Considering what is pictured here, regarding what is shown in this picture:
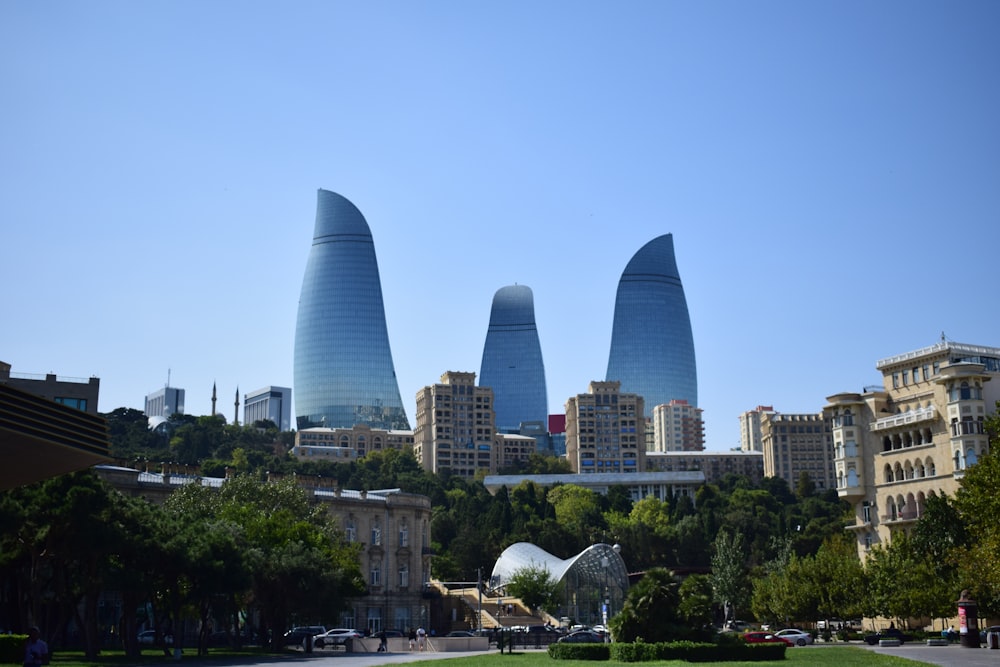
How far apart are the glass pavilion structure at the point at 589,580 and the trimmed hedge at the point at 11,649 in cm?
7189

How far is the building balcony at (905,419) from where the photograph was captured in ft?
292

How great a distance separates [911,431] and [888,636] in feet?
78.3

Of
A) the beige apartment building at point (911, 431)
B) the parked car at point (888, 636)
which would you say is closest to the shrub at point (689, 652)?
the parked car at point (888, 636)

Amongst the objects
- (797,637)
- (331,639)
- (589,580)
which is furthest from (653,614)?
(589,580)

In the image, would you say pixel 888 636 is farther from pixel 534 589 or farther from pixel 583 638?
pixel 534 589

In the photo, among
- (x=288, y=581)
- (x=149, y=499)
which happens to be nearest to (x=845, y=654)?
(x=288, y=581)

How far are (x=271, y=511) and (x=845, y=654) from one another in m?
52.0

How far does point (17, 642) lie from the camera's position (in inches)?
1806

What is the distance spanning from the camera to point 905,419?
91438 millimetres

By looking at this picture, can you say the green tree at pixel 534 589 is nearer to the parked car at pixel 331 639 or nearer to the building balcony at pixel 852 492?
the building balcony at pixel 852 492

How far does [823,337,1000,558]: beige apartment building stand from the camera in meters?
85.6

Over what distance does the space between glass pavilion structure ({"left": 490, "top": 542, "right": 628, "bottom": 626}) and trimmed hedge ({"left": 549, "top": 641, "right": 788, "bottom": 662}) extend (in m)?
60.3

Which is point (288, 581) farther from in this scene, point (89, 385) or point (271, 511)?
point (89, 385)

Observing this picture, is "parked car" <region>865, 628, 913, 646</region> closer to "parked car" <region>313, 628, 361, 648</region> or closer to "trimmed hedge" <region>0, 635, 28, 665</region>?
"parked car" <region>313, 628, 361, 648</region>
